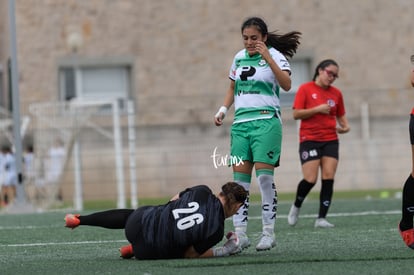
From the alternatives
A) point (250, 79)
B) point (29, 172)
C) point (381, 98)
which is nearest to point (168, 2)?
point (381, 98)

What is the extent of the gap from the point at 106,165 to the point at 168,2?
7394 millimetres

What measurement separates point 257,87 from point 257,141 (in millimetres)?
454

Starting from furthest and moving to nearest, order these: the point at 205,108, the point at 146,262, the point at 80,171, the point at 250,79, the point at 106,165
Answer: the point at 205,108 < the point at 106,165 < the point at 80,171 < the point at 250,79 < the point at 146,262

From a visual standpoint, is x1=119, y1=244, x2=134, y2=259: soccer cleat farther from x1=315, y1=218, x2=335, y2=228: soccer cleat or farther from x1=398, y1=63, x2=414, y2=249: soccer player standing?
x1=315, y1=218, x2=335, y2=228: soccer cleat

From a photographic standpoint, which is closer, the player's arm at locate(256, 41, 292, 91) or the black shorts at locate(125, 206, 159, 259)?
the black shorts at locate(125, 206, 159, 259)

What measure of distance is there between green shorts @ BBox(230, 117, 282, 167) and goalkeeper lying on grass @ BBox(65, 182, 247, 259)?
62 centimetres

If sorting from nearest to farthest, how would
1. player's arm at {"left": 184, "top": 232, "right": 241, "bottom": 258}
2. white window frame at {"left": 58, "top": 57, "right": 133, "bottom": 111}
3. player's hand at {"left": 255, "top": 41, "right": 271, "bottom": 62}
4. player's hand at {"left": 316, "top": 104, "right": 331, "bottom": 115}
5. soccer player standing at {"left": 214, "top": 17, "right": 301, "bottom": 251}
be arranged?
player's arm at {"left": 184, "top": 232, "right": 241, "bottom": 258}, player's hand at {"left": 255, "top": 41, "right": 271, "bottom": 62}, soccer player standing at {"left": 214, "top": 17, "right": 301, "bottom": 251}, player's hand at {"left": 316, "top": 104, "right": 331, "bottom": 115}, white window frame at {"left": 58, "top": 57, "right": 133, "bottom": 111}

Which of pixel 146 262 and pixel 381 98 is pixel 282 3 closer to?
pixel 381 98

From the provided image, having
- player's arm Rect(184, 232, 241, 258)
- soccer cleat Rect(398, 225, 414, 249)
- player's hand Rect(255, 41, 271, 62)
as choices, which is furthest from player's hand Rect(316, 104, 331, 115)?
player's arm Rect(184, 232, 241, 258)

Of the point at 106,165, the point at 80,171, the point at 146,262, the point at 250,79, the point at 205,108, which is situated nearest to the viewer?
the point at 146,262

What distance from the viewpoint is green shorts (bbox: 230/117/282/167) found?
894cm

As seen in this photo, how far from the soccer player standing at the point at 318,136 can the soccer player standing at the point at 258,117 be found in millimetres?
3416

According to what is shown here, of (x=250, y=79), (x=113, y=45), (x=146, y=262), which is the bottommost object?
(x=146, y=262)

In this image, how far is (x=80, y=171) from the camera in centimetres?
2186
